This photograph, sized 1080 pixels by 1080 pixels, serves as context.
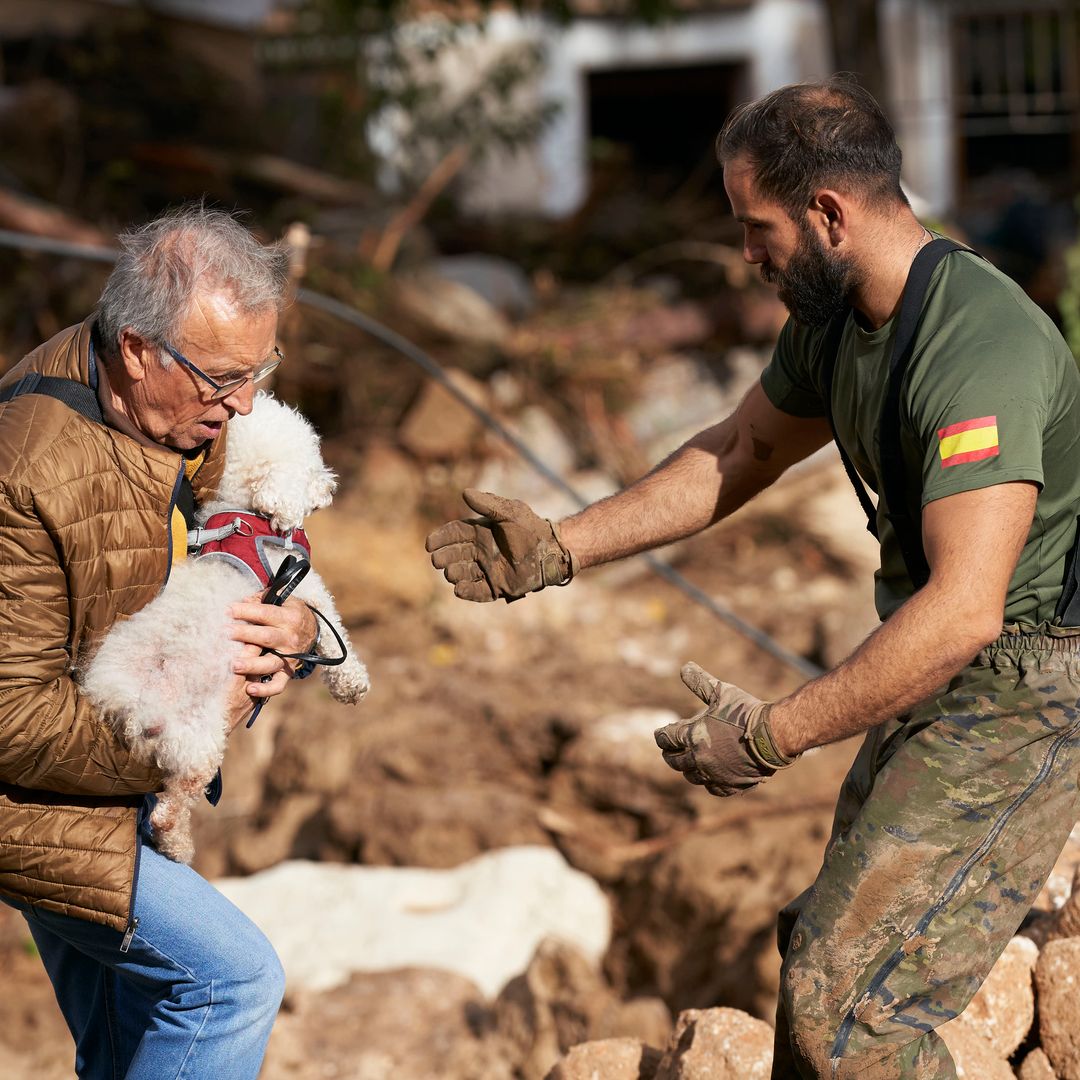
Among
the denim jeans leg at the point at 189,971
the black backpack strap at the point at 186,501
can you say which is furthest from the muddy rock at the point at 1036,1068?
the black backpack strap at the point at 186,501

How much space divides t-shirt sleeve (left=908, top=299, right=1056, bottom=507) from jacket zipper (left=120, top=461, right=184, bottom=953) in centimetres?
141

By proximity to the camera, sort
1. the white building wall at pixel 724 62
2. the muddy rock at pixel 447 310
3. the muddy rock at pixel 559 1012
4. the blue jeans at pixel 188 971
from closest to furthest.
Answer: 1. the blue jeans at pixel 188 971
2. the muddy rock at pixel 559 1012
3. the muddy rock at pixel 447 310
4. the white building wall at pixel 724 62

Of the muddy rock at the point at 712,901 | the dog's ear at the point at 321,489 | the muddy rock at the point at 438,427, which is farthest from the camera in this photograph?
the muddy rock at the point at 438,427

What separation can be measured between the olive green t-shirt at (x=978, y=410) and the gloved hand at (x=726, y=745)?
0.49 meters

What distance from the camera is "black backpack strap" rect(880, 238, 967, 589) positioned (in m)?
2.56

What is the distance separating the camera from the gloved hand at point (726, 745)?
2461mm

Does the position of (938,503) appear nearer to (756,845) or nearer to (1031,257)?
(756,845)

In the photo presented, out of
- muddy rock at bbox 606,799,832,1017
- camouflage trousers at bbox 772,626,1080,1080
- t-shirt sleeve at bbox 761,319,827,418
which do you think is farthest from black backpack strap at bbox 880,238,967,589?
muddy rock at bbox 606,799,832,1017

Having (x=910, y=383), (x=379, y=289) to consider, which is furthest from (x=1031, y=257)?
(x=910, y=383)

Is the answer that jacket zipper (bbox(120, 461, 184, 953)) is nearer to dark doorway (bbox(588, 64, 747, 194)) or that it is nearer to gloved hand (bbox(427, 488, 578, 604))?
gloved hand (bbox(427, 488, 578, 604))

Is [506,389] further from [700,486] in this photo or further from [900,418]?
[900,418]

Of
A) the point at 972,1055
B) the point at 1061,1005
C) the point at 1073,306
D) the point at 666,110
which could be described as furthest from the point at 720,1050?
the point at 666,110

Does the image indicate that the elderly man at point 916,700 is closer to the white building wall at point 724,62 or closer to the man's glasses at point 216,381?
the man's glasses at point 216,381

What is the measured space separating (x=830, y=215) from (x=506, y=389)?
6.91m
